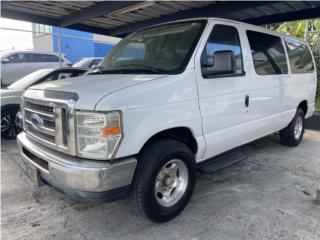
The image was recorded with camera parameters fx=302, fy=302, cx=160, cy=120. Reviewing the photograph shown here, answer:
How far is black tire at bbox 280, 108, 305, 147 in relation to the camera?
5.73 m

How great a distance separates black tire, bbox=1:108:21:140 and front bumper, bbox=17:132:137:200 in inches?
148

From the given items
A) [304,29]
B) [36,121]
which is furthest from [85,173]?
[304,29]

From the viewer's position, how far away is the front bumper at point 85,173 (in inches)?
100

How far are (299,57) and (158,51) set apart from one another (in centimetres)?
340

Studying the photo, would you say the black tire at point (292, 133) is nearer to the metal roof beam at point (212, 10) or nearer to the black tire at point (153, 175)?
the metal roof beam at point (212, 10)

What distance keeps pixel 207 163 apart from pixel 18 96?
14.3ft

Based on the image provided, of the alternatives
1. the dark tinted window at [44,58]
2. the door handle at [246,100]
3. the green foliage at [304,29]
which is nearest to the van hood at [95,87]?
the door handle at [246,100]

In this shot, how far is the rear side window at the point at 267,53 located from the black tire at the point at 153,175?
→ 1952 millimetres

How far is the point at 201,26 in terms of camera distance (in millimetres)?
3592

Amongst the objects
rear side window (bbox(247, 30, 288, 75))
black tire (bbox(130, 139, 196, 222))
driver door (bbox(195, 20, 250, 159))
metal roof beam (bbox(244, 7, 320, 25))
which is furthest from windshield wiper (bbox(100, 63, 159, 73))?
metal roof beam (bbox(244, 7, 320, 25))

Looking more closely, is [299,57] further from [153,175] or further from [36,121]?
[36,121]

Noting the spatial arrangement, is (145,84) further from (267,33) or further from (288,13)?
(288,13)

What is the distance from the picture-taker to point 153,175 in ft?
9.50

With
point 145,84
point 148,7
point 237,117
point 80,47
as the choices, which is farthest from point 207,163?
point 80,47
